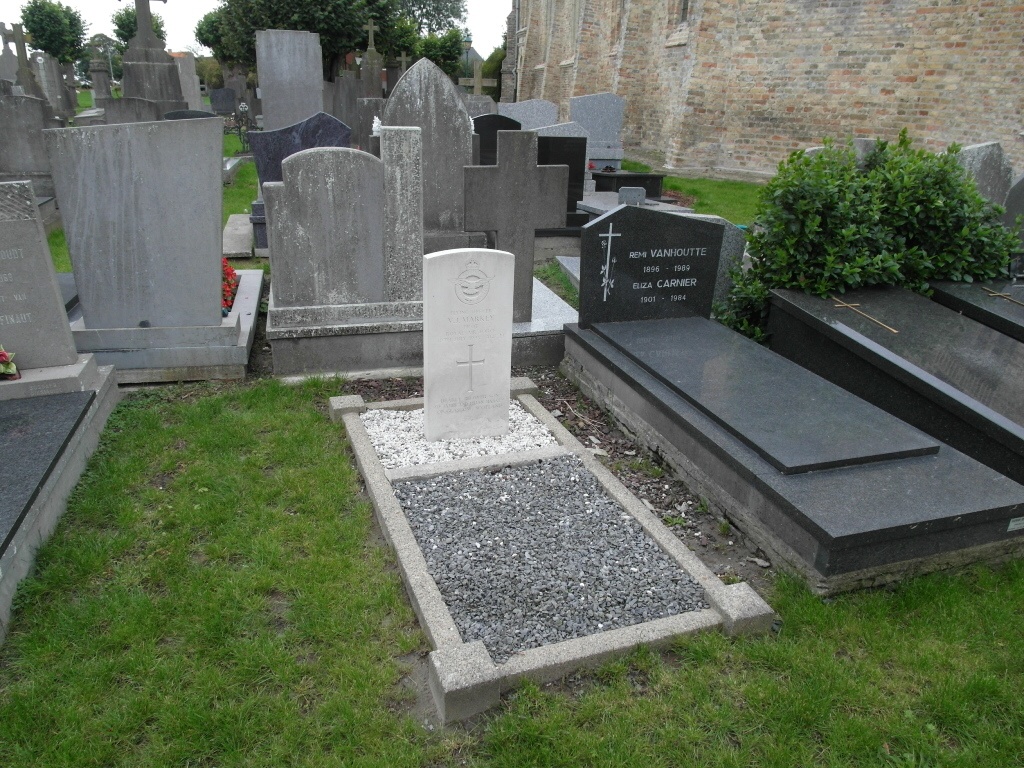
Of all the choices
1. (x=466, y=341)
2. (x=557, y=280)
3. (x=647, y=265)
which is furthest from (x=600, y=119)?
(x=466, y=341)

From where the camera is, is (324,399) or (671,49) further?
(671,49)

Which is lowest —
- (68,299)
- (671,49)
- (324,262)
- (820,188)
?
(68,299)

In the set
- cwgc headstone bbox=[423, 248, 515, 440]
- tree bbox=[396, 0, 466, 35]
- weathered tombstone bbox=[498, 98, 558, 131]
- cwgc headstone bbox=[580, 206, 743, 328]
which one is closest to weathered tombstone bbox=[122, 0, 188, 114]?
weathered tombstone bbox=[498, 98, 558, 131]

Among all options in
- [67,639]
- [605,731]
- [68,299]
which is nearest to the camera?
[605,731]

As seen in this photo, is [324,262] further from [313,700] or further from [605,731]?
[605,731]

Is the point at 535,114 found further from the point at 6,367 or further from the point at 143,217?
the point at 6,367

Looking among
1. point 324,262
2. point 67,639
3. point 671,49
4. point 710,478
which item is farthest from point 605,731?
point 671,49

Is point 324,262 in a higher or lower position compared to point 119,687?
higher

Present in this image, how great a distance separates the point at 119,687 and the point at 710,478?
2912mm

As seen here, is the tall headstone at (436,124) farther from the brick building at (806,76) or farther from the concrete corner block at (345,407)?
the brick building at (806,76)

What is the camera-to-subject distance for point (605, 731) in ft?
8.11

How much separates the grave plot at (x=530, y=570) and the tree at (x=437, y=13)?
61.4 m

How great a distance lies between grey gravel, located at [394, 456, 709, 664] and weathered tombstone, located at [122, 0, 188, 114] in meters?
14.0

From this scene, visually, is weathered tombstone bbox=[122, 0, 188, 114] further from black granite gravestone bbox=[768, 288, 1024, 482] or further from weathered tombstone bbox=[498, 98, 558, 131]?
black granite gravestone bbox=[768, 288, 1024, 482]
